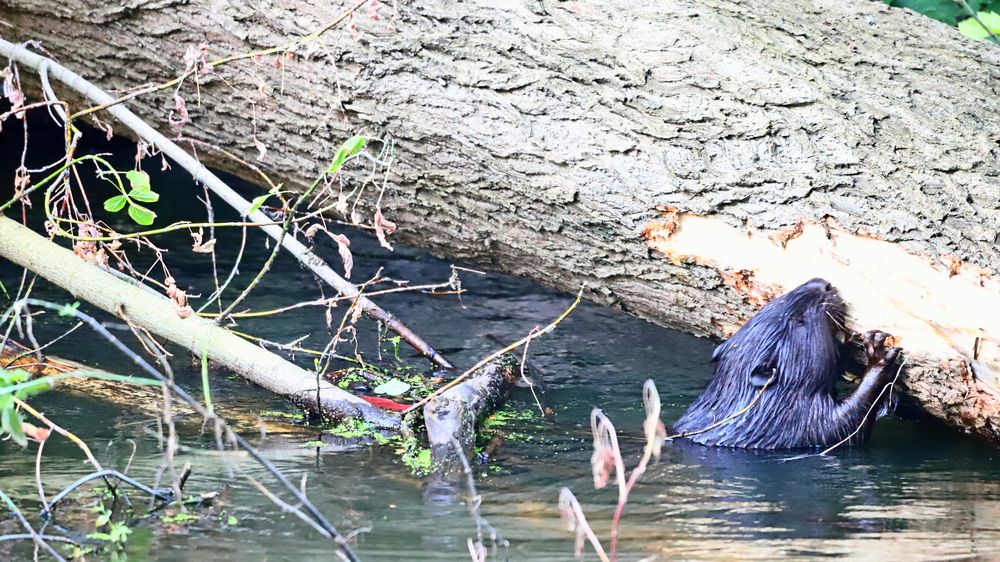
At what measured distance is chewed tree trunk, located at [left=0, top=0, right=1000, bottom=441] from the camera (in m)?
3.86

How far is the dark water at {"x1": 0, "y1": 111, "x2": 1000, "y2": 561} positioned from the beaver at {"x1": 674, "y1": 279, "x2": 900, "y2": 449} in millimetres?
135

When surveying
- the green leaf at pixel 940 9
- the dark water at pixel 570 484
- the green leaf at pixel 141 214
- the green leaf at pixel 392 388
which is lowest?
the dark water at pixel 570 484

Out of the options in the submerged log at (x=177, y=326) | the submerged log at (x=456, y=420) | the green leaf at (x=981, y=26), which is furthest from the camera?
the green leaf at (x=981, y=26)

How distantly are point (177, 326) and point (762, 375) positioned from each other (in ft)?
7.64

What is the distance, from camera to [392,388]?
4.41m

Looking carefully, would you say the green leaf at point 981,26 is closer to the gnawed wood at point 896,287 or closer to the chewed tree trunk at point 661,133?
the chewed tree trunk at point 661,133

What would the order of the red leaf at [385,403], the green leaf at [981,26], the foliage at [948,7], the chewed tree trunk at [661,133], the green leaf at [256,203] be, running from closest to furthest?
the green leaf at [256,203] < the chewed tree trunk at [661,133] < the red leaf at [385,403] < the green leaf at [981,26] < the foliage at [948,7]

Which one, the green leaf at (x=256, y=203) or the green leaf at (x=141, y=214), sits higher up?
the green leaf at (x=256, y=203)

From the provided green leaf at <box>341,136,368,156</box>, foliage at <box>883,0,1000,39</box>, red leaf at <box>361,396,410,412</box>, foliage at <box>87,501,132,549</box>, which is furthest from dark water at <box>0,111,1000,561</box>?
foliage at <box>883,0,1000,39</box>

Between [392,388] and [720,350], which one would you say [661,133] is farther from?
[392,388]

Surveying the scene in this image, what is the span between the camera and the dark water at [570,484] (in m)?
2.83

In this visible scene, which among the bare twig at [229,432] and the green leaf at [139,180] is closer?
the bare twig at [229,432]

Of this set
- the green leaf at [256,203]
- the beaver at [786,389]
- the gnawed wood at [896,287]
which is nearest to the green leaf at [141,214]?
the green leaf at [256,203]

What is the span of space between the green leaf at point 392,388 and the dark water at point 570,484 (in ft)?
1.61
